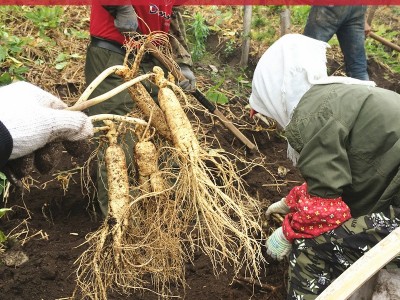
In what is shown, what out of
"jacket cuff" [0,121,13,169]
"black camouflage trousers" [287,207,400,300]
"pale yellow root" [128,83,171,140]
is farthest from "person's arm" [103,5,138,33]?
"black camouflage trousers" [287,207,400,300]

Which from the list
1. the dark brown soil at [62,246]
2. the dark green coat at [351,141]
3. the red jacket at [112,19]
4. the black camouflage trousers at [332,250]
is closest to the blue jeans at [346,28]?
the dark brown soil at [62,246]

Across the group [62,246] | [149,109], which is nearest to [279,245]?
[149,109]

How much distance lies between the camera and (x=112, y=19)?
9.65ft

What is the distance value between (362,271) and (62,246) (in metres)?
1.82

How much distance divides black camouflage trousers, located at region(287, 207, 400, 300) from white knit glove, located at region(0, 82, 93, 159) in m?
1.03

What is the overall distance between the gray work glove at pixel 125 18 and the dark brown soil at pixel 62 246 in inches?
40.0

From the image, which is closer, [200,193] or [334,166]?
[334,166]

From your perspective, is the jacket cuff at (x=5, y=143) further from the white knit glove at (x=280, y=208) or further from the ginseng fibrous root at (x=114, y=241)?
the white knit glove at (x=280, y=208)

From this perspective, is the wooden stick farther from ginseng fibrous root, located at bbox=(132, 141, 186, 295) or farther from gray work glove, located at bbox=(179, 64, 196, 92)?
gray work glove, located at bbox=(179, 64, 196, 92)

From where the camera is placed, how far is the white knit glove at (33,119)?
1.73m

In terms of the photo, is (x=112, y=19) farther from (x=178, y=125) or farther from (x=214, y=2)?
(x=214, y=2)

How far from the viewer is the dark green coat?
1.96 meters

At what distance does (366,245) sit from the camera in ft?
6.41

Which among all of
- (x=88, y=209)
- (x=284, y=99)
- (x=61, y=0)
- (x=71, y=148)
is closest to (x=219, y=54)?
(x=61, y=0)
